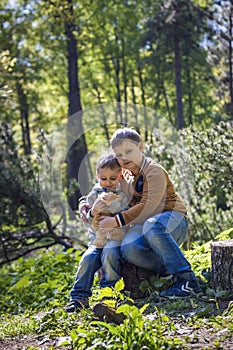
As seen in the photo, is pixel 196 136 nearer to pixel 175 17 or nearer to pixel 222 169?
pixel 222 169

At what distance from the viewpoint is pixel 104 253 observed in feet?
16.3

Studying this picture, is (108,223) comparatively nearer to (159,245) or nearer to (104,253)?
(104,253)

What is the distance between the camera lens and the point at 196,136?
852 cm

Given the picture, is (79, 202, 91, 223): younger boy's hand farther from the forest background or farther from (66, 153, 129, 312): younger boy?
the forest background

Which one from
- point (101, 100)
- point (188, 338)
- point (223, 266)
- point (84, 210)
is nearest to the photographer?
point (188, 338)

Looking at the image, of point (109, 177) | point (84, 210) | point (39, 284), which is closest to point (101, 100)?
point (39, 284)

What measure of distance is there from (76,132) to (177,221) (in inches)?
255

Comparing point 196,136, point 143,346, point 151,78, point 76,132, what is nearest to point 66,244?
point 76,132

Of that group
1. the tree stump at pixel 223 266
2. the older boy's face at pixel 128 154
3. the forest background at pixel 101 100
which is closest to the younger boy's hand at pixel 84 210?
the older boy's face at pixel 128 154

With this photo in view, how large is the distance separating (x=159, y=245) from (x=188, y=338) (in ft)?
4.97

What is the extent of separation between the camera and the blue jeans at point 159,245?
15.8ft

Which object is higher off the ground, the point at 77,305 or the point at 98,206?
the point at 98,206

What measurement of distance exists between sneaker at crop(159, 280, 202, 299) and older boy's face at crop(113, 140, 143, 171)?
3.49ft

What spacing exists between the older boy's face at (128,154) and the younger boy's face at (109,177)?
10 cm
